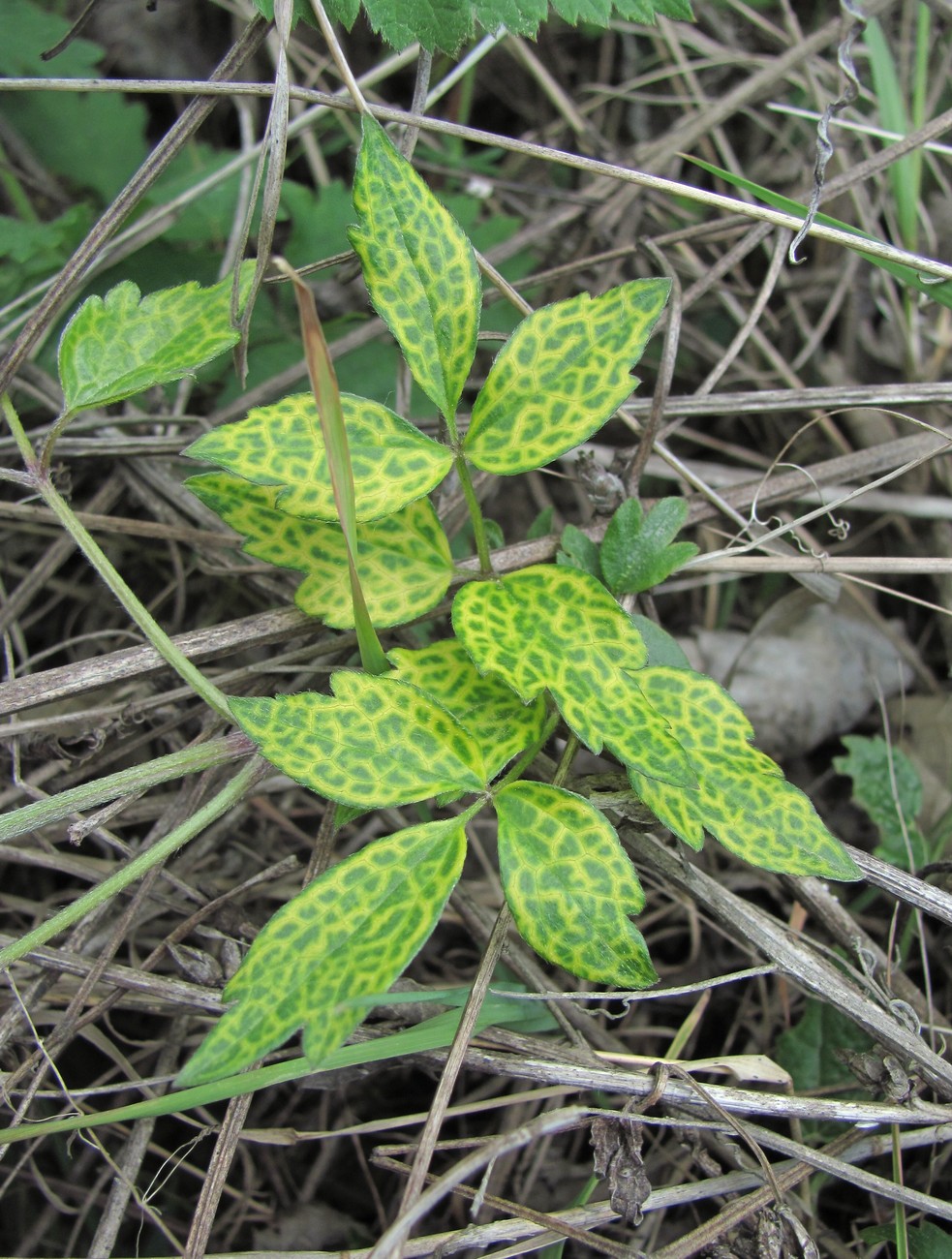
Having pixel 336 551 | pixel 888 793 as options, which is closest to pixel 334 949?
pixel 336 551

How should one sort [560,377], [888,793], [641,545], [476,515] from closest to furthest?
[560,377], [476,515], [641,545], [888,793]

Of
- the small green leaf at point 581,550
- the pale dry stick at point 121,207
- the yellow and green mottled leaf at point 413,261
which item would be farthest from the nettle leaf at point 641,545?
the pale dry stick at point 121,207

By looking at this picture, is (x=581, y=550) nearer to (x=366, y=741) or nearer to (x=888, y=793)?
(x=366, y=741)

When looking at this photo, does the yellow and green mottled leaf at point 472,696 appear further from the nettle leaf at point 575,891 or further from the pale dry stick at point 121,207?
the pale dry stick at point 121,207

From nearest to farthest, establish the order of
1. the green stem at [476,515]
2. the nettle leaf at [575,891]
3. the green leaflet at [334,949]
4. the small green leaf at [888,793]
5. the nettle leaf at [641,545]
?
the green leaflet at [334,949]
the nettle leaf at [575,891]
the green stem at [476,515]
the nettle leaf at [641,545]
the small green leaf at [888,793]

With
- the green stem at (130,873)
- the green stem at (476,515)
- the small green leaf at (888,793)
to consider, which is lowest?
the small green leaf at (888,793)

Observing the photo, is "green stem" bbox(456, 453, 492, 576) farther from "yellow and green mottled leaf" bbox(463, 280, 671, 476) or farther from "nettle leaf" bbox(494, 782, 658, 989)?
"nettle leaf" bbox(494, 782, 658, 989)
